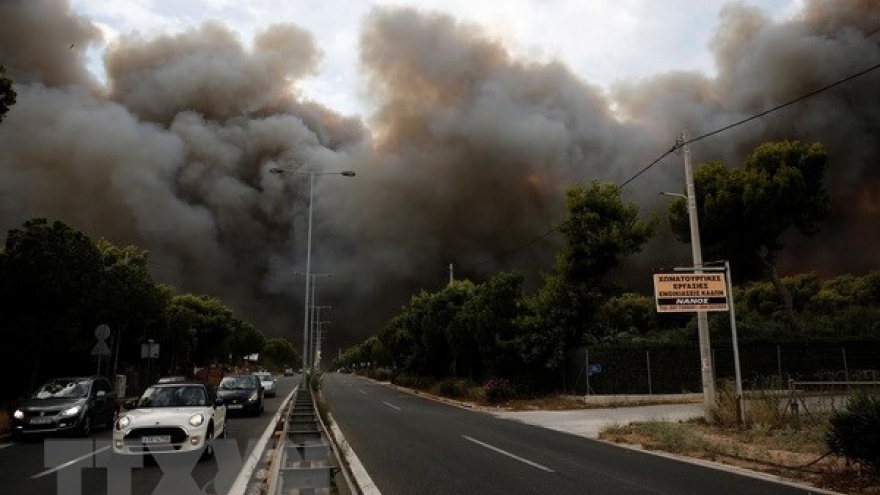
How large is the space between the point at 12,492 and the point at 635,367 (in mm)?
25341

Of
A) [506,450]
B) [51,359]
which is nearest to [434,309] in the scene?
[51,359]

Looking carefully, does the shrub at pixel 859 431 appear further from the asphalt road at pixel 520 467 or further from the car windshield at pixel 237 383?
the car windshield at pixel 237 383

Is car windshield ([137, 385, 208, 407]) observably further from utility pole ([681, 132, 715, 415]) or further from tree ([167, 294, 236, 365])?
tree ([167, 294, 236, 365])

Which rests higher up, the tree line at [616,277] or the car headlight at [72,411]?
the tree line at [616,277]

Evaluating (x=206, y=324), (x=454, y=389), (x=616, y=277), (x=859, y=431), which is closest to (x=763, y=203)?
(x=616, y=277)

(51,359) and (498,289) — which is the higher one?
(498,289)

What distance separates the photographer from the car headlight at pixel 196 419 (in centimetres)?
1118

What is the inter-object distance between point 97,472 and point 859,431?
499 inches

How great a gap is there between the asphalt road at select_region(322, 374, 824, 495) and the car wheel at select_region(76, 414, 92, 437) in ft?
23.0

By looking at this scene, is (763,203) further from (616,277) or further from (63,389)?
(63,389)

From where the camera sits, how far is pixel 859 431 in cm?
931

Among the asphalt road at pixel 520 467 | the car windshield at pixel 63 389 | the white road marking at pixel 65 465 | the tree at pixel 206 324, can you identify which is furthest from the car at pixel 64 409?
the tree at pixel 206 324

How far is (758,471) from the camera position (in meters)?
10.6

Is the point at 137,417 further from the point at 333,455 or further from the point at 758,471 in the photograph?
the point at 758,471
